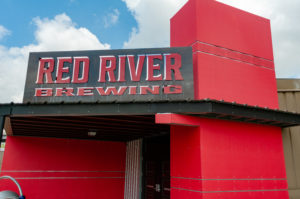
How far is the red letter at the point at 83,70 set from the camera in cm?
897

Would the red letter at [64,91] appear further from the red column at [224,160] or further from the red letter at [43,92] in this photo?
the red column at [224,160]

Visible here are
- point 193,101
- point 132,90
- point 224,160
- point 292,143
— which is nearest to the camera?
point 193,101

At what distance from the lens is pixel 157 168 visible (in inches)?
470

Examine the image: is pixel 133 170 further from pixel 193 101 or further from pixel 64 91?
pixel 193 101

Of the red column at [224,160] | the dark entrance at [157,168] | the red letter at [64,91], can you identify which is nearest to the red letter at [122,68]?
the red letter at [64,91]

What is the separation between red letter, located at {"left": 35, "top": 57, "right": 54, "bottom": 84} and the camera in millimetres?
9055

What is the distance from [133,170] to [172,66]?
7319 mm

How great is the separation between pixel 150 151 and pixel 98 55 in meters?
5.77

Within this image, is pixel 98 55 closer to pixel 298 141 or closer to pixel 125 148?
pixel 125 148

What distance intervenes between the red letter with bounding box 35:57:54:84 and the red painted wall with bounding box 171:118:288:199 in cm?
484

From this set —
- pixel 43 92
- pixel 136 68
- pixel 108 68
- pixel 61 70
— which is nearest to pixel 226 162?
pixel 136 68

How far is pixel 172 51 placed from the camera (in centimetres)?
902

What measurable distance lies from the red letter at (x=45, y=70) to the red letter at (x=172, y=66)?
4.12 m

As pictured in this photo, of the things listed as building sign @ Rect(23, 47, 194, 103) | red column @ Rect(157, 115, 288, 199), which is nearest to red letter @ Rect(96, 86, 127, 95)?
building sign @ Rect(23, 47, 194, 103)
